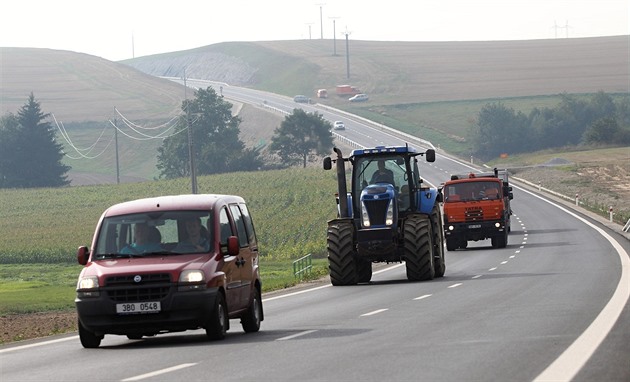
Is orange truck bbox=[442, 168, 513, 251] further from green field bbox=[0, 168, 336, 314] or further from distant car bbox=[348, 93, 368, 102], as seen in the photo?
distant car bbox=[348, 93, 368, 102]

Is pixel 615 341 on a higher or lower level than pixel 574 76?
lower

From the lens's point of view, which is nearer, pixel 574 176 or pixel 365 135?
pixel 574 176

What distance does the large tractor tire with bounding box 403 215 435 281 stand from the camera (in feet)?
110

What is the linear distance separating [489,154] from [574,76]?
4187cm

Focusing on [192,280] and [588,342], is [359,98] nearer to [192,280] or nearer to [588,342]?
[192,280]

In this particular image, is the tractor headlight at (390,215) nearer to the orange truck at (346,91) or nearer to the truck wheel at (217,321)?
the truck wheel at (217,321)

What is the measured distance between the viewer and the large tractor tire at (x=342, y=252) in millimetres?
34125

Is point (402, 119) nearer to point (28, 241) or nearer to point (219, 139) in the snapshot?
point (219, 139)

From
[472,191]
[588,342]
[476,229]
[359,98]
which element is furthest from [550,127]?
[588,342]

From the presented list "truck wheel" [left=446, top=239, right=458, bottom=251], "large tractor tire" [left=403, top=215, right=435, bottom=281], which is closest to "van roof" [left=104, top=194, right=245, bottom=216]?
"large tractor tire" [left=403, top=215, right=435, bottom=281]

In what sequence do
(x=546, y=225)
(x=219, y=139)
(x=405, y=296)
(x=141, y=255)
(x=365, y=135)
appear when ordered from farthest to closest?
(x=219, y=139) → (x=365, y=135) → (x=546, y=225) → (x=405, y=296) → (x=141, y=255)

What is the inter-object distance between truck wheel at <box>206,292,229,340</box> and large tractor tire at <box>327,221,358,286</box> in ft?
48.8

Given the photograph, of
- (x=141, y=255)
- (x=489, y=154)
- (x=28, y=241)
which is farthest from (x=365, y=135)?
(x=141, y=255)

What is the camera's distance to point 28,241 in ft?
290
